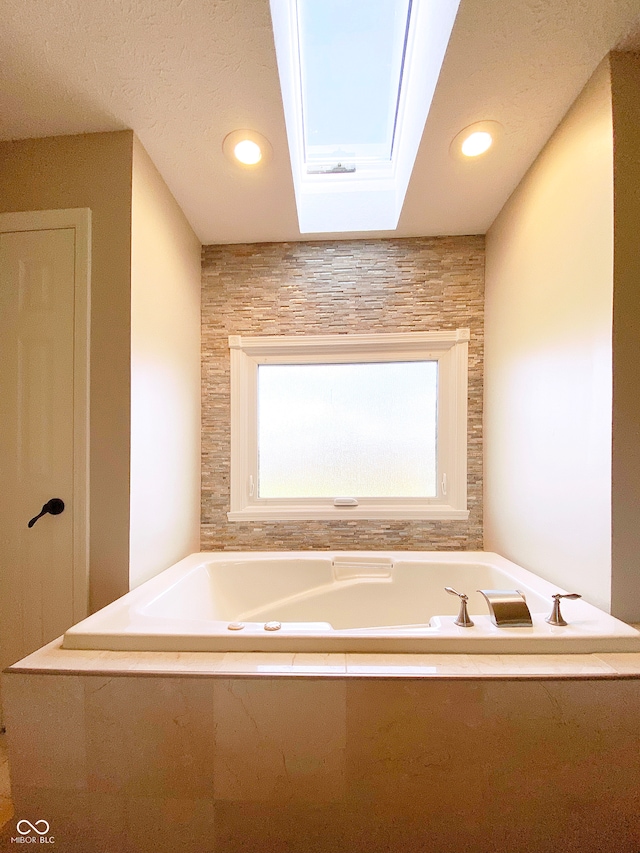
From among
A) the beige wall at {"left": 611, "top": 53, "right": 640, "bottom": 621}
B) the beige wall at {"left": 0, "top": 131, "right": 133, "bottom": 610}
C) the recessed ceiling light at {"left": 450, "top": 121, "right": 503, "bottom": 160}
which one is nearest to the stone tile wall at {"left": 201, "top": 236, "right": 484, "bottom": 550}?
the recessed ceiling light at {"left": 450, "top": 121, "right": 503, "bottom": 160}

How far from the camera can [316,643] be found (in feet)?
3.57

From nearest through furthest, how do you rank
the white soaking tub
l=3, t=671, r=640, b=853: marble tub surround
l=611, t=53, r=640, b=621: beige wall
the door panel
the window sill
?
l=3, t=671, r=640, b=853: marble tub surround → the white soaking tub → l=611, t=53, r=640, b=621: beige wall → the door panel → the window sill

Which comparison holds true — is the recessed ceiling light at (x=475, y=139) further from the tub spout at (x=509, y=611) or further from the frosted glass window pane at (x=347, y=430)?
the tub spout at (x=509, y=611)

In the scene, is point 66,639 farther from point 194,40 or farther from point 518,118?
point 518,118

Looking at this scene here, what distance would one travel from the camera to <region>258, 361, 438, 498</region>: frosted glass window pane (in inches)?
88.2

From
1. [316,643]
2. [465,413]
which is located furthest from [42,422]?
[465,413]

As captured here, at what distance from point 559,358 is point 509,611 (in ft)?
3.06

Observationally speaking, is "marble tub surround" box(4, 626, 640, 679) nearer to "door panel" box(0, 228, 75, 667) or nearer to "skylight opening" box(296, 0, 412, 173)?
"door panel" box(0, 228, 75, 667)

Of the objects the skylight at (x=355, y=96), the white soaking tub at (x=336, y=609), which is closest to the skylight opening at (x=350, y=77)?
the skylight at (x=355, y=96)

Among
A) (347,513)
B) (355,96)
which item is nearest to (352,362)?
(347,513)

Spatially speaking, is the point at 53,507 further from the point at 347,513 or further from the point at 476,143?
the point at 476,143

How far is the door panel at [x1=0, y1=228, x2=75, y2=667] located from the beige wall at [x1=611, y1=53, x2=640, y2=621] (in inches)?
73.2

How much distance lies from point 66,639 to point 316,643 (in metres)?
0.70

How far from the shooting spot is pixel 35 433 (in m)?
1.52
